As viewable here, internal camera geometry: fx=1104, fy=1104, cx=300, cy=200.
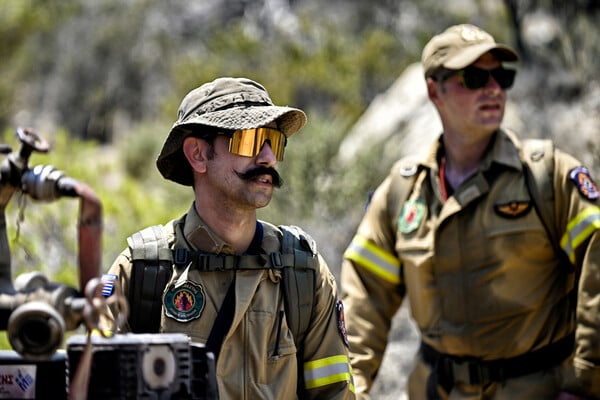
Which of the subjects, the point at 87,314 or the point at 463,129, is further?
the point at 463,129

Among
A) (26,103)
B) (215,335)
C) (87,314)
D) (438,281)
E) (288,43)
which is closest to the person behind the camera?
(87,314)

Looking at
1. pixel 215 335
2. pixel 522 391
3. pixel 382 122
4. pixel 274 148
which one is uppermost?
pixel 382 122

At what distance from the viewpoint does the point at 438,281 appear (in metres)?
5.33

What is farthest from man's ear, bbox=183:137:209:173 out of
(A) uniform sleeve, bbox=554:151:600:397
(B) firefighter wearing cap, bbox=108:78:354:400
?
(A) uniform sleeve, bbox=554:151:600:397

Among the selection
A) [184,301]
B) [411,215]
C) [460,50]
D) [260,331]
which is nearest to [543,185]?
[411,215]

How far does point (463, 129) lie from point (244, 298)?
80.6 inches

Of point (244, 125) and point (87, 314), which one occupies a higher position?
point (244, 125)

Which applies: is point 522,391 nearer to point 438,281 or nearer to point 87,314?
point 438,281

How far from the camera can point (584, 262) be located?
4.96 m

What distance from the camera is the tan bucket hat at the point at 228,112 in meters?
3.89

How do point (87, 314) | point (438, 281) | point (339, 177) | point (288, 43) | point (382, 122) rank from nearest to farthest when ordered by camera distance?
point (87, 314)
point (438, 281)
point (339, 177)
point (382, 122)
point (288, 43)

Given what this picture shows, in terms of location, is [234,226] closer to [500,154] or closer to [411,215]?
[411,215]

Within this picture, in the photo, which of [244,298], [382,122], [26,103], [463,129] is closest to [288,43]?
[26,103]

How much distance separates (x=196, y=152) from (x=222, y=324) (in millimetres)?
679
